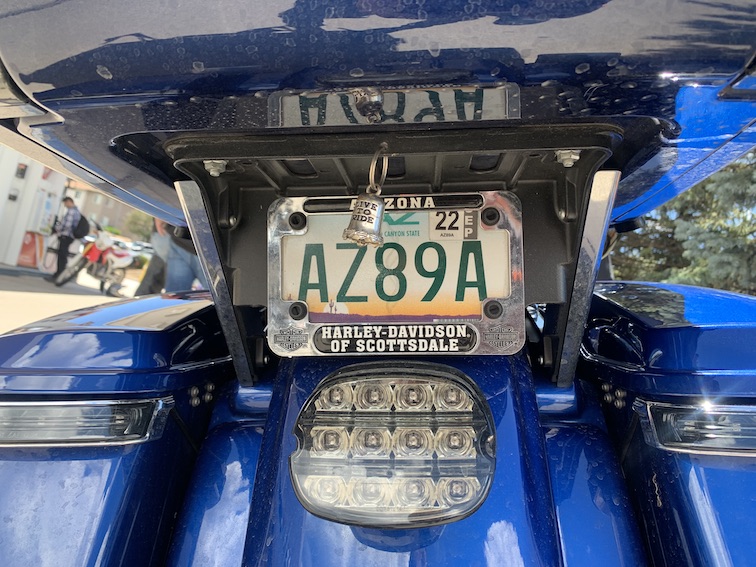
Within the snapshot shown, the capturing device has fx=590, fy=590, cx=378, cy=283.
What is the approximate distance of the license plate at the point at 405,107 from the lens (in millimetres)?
945

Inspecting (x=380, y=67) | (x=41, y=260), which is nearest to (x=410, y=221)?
(x=380, y=67)

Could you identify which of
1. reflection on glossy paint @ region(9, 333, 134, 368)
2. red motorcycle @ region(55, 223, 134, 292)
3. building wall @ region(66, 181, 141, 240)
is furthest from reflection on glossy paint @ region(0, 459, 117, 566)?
building wall @ region(66, 181, 141, 240)

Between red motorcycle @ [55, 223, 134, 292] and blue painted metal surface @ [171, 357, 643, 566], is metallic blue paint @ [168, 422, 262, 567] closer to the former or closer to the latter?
blue painted metal surface @ [171, 357, 643, 566]

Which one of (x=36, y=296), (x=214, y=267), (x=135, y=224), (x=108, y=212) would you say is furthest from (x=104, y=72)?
(x=135, y=224)

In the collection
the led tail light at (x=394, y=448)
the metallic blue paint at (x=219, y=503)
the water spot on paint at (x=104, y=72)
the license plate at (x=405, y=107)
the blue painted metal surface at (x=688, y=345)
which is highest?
the water spot on paint at (x=104, y=72)

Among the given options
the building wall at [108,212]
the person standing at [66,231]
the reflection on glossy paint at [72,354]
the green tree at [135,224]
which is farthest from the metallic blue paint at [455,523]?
the green tree at [135,224]

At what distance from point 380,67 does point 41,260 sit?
1569cm

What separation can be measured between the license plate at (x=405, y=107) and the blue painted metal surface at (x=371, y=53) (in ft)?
0.08

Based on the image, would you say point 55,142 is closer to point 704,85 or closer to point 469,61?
point 469,61

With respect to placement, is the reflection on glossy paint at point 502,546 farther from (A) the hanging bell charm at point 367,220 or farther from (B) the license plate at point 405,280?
(A) the hanging bell charm at point 367,220

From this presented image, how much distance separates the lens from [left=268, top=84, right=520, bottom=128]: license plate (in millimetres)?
945

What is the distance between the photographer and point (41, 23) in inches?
33.7

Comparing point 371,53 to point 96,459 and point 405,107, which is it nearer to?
point 405,107

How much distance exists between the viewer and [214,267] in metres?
1.46
